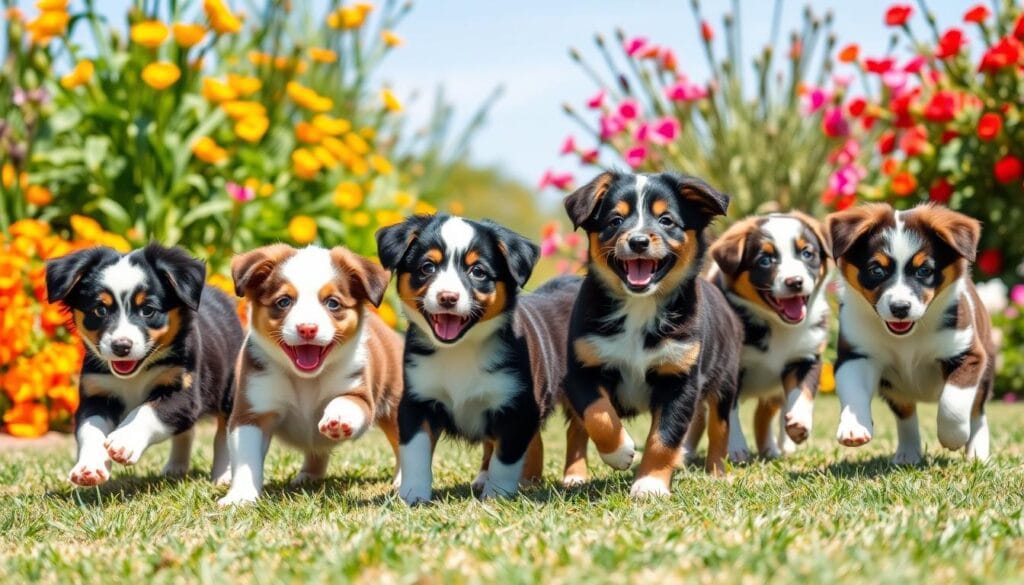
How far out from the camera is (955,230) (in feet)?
18.2

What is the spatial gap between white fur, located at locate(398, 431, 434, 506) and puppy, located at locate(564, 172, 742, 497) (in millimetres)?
685

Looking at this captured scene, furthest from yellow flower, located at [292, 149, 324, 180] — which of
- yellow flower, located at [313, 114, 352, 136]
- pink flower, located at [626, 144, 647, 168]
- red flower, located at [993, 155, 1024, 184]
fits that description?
red flower, located at [993, 155, 1024, 184]

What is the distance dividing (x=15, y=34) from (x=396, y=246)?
704 cm

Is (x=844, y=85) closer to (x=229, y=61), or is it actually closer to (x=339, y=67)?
(x=339, y=67)

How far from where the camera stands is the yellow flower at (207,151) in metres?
9.84

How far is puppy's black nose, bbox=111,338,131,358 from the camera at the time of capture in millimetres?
5324

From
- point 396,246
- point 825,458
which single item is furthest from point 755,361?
point 396,246

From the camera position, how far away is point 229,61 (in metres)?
11.4

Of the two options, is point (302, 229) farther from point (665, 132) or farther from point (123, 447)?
point (123, 447)

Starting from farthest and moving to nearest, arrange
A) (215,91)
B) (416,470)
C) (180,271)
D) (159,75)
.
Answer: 1. (215,91)
2. (159,75)
3. (180,271)
4. (416,470)

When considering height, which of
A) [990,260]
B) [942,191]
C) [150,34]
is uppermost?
[150,34]

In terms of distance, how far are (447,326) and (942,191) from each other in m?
7.43

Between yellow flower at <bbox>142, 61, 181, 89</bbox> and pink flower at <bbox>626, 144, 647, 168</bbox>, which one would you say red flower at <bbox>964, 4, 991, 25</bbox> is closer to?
pink flower at <bbox>626, 144, 647, 168</bbox>

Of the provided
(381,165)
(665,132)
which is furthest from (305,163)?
(665,132)
